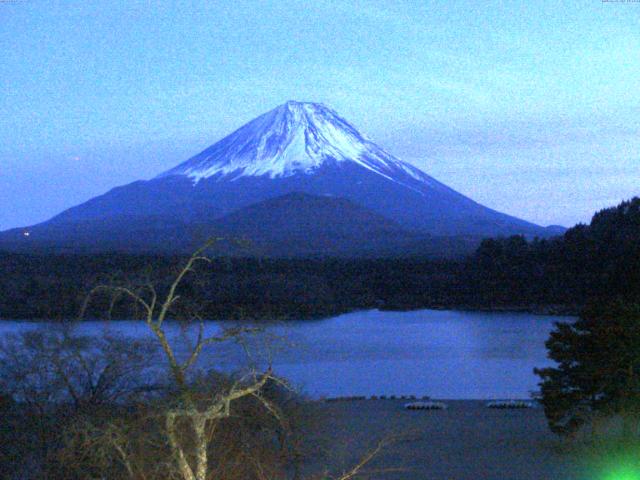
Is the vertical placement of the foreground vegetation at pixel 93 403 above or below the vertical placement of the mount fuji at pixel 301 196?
below

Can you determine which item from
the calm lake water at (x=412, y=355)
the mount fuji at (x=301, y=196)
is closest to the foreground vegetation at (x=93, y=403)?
the calm lake water at (x=412, y=355)

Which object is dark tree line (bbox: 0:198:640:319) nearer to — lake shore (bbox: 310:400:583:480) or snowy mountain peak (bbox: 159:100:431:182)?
lake shore (bbox: 310:400:583:480)

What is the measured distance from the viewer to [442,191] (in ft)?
255

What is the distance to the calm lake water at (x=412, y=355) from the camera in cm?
1867

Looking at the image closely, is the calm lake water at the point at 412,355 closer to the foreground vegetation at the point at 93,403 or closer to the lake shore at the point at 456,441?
the lake shore at the point at 456,441

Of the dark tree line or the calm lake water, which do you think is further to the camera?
the dark tree line

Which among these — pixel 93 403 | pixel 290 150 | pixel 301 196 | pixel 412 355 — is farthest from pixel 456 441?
pixel 290 150

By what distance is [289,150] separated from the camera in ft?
244

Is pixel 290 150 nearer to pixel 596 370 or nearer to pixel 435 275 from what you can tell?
pixel 435 275

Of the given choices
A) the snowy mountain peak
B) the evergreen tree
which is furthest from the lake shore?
the snowy mountain peak

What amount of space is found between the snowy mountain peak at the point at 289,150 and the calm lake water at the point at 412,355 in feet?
132

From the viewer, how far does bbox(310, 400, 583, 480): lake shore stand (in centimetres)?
1006

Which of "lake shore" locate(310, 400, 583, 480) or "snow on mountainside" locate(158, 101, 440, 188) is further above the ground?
"snow on mountainside" locate(158, 101, 440, 188)

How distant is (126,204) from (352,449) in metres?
66.8
